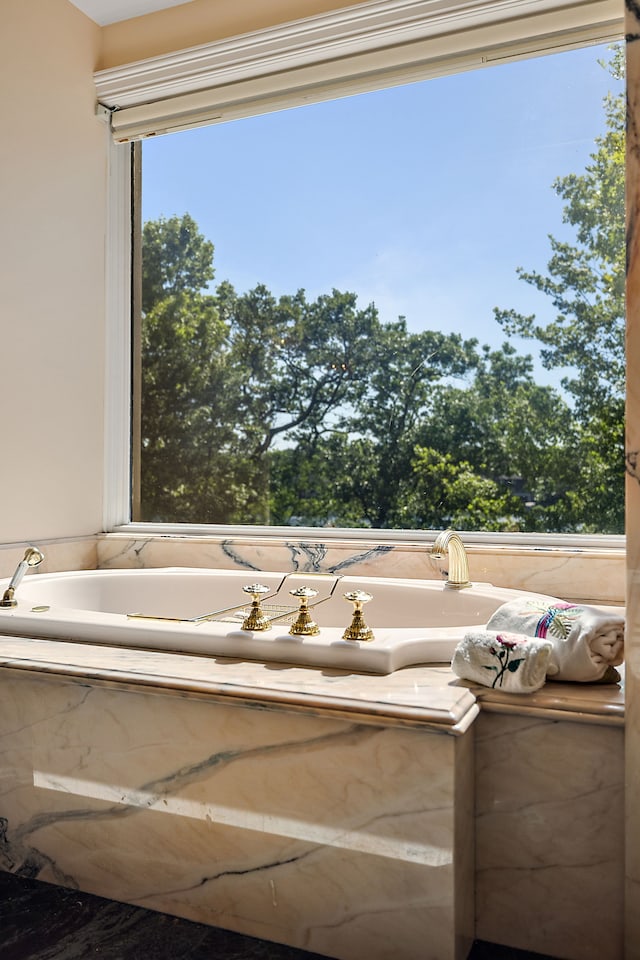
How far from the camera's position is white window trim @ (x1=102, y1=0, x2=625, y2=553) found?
2172 millimetres

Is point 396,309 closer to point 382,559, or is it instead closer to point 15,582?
point 382,559

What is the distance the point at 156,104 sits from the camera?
2699mm

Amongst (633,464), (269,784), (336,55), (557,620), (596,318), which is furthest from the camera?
(336,55)

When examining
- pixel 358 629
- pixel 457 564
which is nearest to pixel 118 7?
pixel 457 564

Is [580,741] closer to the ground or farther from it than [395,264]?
closer to the ground

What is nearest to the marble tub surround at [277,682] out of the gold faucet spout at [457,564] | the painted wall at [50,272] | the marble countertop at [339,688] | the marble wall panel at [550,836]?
the marble countertop at [339,688]

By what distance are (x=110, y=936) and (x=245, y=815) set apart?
1.18 feet

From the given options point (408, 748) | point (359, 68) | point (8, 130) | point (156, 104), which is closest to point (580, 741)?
point (408, 748)

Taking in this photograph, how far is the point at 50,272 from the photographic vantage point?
2.50 metres

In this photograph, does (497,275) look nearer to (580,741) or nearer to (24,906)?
(580,741)

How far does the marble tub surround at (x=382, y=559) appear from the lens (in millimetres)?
2064

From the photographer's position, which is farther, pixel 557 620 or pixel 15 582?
pixel 15 582

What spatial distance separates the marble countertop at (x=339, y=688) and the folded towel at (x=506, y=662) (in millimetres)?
18

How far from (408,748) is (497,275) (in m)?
1.67
